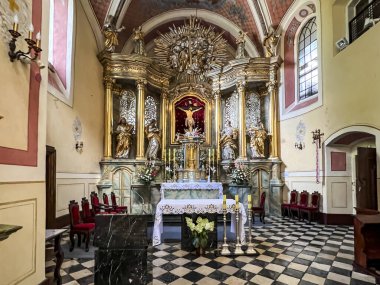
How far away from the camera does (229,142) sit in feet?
37.0

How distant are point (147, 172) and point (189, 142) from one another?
6.21 feet

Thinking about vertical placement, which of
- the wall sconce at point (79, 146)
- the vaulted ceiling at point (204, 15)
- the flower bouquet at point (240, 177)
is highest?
the vaulted ceiling at point (204, 15)

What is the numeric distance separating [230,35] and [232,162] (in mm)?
6107

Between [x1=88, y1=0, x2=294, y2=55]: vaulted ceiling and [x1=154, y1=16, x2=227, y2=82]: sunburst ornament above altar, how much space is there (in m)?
0.60

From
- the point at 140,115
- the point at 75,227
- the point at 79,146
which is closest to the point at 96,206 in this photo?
the point at 75,227

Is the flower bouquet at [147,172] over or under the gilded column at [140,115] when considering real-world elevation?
under

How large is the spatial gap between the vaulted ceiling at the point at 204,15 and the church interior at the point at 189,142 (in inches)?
2.4

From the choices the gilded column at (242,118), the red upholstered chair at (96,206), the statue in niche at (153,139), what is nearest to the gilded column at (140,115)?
the statue in niche at (153,139)

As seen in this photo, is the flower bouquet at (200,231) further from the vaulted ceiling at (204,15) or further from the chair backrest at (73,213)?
the vaulted ceiling at (204,15)

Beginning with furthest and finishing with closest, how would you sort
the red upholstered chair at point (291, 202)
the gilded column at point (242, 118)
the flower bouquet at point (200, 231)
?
the gilded column at point (242, 118)
the red upholstered chair at point (291, 202)
the flower bouquet at point (200, 231)

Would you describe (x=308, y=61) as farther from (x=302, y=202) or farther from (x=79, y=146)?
(x=79, y=146)

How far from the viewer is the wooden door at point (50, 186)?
21.6ft

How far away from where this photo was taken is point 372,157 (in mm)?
6910

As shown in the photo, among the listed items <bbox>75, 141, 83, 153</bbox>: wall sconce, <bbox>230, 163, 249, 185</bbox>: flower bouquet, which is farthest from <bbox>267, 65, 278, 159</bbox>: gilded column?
<bbox>75, 141, 83, 153</bbox>: wall sconce
